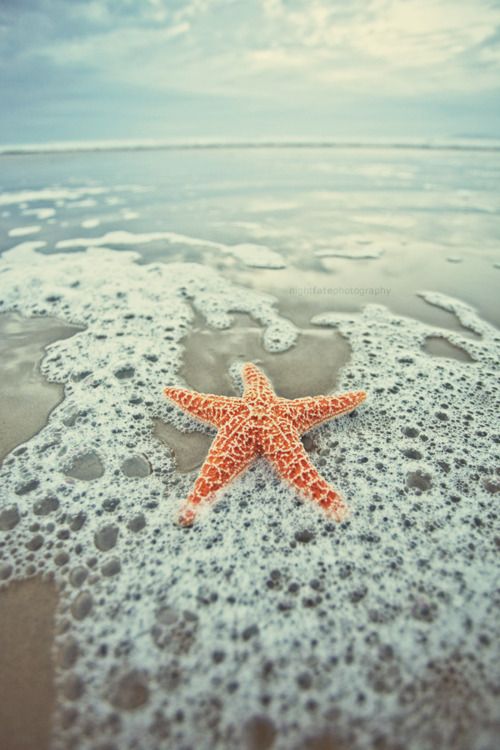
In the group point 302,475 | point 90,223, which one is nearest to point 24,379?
point 302,475

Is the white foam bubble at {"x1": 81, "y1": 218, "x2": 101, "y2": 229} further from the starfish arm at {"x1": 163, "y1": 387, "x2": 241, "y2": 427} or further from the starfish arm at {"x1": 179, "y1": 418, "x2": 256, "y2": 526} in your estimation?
the starfish arm at {"x1": 179, "y1": 418, "x2": 256, "y2": 526}

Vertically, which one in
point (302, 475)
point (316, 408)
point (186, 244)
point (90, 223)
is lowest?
point (302, 475)

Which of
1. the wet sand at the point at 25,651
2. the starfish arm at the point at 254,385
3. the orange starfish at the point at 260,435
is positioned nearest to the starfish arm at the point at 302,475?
the orange starfish at the point at 260,435

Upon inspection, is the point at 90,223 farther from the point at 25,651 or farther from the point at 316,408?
the point at 25,651

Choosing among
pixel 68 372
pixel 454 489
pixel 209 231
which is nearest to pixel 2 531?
pixel 68 372

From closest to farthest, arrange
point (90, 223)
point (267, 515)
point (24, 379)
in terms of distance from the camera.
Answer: point (267, 515) < point (24, 379) < point (90, 223)

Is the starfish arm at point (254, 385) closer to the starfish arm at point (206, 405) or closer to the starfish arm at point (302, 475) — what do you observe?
the starfish arm at point (206, 405)
